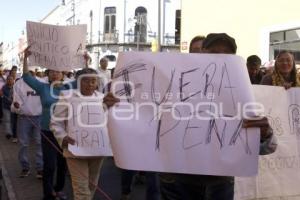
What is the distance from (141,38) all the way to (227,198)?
57262 millimetres

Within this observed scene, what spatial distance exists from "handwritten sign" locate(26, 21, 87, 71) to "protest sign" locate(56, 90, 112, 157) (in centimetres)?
213

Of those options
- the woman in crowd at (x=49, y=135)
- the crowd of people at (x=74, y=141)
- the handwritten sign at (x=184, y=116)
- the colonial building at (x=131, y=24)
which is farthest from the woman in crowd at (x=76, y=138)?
the colonial building at (x=131, y=24)

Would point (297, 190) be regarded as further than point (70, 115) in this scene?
No

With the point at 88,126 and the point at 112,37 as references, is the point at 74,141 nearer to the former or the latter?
the point at 88,126

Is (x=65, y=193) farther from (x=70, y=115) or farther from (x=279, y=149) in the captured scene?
(x=279, y=149)

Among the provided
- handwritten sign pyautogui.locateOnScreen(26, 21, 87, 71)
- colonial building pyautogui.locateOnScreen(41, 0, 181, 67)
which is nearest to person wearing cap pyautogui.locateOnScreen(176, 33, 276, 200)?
handwritten sign pyautogui.locateOnScreen(26, 21, 87, 71)

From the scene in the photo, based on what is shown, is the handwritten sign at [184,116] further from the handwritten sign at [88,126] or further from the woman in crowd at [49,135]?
the woman in crowd at [49,135]

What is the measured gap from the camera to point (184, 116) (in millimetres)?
3207

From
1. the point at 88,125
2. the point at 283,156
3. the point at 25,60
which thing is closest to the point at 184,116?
the point at 283,156

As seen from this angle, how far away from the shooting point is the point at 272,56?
13.5 meters

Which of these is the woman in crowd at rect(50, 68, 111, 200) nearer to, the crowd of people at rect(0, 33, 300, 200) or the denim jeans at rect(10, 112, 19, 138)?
the crowd of people at rect(0, 33, 300, 200)

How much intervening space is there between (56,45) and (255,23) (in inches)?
288

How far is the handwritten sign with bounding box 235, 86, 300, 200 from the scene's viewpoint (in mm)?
4113

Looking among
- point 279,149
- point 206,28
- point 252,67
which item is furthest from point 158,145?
point 206,28
